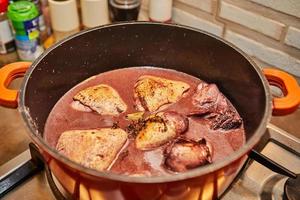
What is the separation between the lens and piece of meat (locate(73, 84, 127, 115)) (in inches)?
32.5

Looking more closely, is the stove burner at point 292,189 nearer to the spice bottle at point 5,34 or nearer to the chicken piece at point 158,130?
the chicken piece at point 158,130

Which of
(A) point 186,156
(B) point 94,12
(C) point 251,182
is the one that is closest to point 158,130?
(A) point 186,156

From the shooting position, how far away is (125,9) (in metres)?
1.13

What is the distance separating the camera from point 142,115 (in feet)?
2.69

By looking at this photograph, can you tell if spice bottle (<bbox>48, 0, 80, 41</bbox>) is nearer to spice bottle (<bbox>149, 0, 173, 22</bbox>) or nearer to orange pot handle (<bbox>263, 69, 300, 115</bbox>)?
spice bottle (<bbox>149, 0, 173, 22</bbox>)

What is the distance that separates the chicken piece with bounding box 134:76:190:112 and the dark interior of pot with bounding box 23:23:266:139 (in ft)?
0.24

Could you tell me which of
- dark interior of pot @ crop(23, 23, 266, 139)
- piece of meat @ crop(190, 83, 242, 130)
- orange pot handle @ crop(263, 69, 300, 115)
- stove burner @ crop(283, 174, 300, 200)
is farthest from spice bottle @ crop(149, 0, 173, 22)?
→ stove burner @ crop(283, 174, 300, 200)

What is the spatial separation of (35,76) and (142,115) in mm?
235

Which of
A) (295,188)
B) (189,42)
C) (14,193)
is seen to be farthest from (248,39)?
(14,193)

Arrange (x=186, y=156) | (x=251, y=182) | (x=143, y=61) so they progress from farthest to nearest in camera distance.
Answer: (x=143, y=61) → (x=251, y=182) → (x=186, y=156)

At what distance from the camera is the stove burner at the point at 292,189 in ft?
2.32

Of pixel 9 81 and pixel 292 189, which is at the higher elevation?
→ pixel 9 81

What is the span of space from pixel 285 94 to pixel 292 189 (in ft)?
0.59

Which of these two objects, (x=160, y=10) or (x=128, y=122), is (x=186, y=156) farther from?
(x=160, y=10)
